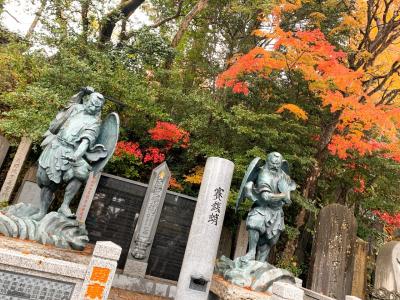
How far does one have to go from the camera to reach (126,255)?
7.95m

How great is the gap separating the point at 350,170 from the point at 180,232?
6534 mm

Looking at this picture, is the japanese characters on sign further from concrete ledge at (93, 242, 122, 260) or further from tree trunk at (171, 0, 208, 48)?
tree trunk at (171, 0, 208, 48)

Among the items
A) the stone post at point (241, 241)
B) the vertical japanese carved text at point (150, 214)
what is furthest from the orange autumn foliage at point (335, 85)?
the vertical japanese carved text at point (150, 214)

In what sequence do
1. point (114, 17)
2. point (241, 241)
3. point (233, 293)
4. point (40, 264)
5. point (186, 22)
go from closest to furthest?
1. point (40, 264)
2. point (233, 293)
3. point (241, 241)
4. point (114, 17)
5. point (186, 22)

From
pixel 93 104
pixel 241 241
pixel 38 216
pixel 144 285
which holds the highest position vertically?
pixel 93 104

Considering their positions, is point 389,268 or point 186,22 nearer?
point 389,268

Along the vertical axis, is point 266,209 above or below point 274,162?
below

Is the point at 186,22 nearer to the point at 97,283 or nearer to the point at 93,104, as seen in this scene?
the point at 93,104

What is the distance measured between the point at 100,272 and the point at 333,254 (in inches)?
254

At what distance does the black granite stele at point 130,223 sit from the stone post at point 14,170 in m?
2.84

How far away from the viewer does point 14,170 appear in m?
8.77

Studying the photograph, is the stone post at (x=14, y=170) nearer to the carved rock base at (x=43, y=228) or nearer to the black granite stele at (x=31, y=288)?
the carved rock base at (x=43, y=228)

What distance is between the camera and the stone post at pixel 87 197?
7723mm

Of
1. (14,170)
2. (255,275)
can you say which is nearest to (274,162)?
(255,275)
